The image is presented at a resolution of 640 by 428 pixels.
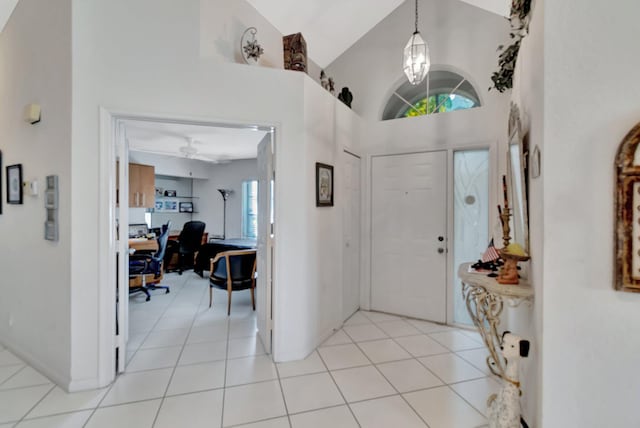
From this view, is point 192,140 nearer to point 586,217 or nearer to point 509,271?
point 509,271

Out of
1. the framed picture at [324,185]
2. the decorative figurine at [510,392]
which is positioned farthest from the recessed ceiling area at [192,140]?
the decorative figurine at [510,392]

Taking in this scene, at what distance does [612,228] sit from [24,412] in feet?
11.4

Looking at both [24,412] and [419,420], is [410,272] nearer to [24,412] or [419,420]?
[419,420]

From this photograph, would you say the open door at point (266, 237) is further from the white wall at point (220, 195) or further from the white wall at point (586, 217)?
the white wall at point (220, 195)

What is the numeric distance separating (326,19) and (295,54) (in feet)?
3.89

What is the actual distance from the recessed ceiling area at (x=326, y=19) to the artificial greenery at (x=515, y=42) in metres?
1.88

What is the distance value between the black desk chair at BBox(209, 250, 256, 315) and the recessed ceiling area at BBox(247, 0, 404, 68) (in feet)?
9.13

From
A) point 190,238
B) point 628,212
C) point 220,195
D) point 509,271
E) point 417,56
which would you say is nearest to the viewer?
point 628,212

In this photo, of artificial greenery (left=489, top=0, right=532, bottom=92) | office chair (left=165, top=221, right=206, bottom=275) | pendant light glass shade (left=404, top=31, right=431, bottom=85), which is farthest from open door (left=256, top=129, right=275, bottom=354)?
office chair (left=165, top=221, right=206, bottom=275)

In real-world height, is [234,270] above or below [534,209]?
below

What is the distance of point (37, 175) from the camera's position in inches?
96.7

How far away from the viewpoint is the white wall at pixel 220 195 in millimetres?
Answer: 7277

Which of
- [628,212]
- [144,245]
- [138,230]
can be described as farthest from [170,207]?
[628,212]

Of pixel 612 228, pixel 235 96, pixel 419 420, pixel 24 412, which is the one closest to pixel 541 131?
pixel 612 228
